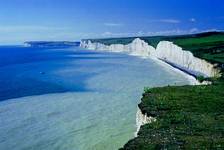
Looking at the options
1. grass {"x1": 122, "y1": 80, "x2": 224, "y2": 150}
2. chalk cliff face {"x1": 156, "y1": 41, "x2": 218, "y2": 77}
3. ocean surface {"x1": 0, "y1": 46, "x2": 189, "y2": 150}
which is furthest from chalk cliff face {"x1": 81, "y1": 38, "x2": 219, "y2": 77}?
grass {"x1": 122, "y1": 80, "x2": 224, "y2": 150}

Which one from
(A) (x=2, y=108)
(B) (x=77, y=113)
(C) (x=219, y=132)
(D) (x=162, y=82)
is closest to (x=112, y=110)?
(B) (x=77, y=113)

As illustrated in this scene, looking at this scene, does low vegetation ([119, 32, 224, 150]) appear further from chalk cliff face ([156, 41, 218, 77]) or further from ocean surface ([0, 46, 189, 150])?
chalk cliff face ([156, 41, 218, 77])

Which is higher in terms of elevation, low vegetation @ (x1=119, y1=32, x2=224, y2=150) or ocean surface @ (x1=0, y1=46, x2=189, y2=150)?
low vegetation @ (x1=119, y1=32, x2=224, y2=150)

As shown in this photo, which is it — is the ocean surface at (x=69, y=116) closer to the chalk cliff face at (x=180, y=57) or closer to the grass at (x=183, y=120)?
the grass at (x=183, y=120)

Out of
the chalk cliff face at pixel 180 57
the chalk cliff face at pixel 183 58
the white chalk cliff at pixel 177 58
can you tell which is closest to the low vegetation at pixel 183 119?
the white chalk cliff at pixel 177 58

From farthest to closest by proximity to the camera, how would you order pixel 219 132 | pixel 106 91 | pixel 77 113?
pixel 106 91 < pixel 77 113 < pixel 219 132

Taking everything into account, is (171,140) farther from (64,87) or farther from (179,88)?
(64,87)

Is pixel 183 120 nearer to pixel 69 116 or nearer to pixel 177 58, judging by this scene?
pixel 69 116

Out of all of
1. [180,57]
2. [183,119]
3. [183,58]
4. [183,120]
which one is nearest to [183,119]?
[183,119]
